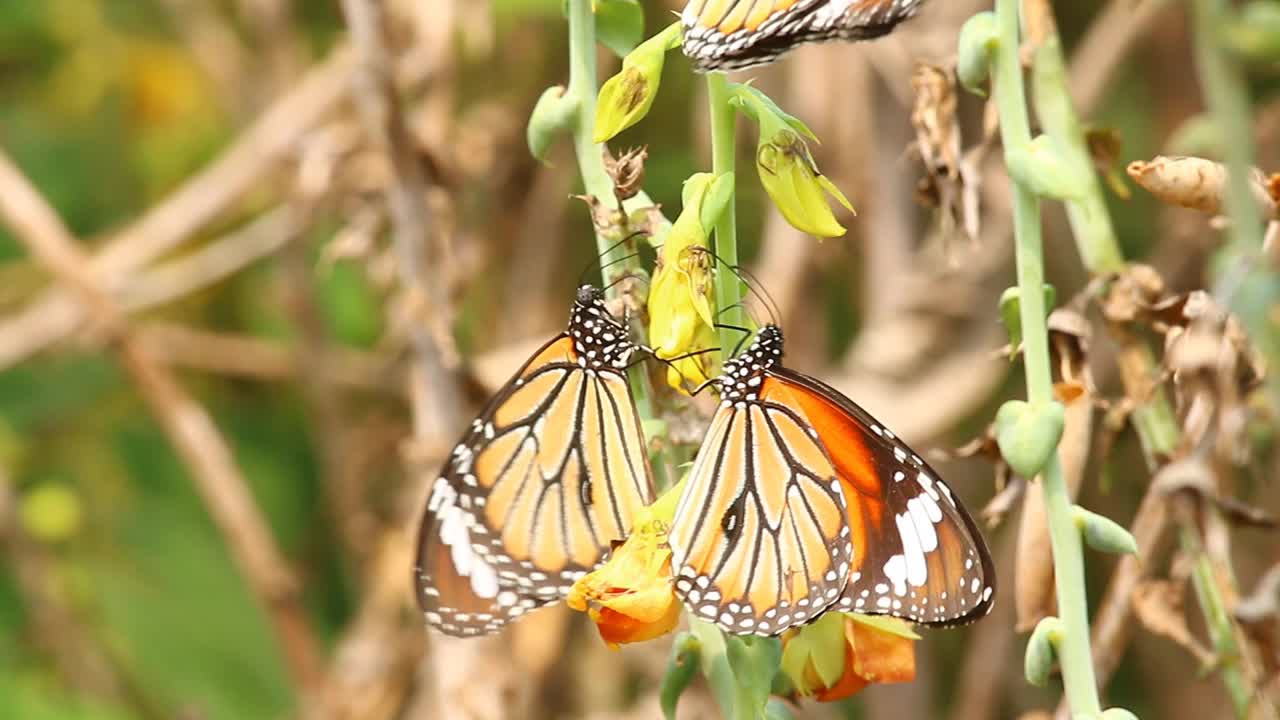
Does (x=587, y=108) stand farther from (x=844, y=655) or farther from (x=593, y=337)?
(x=844, y=655)

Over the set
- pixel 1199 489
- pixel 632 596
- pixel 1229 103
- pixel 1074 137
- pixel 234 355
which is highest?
pixel 1229 103

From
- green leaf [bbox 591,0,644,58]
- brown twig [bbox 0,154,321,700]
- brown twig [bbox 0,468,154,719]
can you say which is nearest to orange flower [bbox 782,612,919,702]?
green leaf [bbox 591,0,644,58]

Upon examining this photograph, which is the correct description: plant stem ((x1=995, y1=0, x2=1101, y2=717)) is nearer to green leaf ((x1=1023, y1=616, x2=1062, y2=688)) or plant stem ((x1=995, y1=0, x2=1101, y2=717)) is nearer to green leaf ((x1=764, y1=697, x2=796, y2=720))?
green leaf ((x1=1023, y1=616, x2=1062, y2=688))

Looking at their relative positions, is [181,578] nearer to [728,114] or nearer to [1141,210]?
[1141,210]

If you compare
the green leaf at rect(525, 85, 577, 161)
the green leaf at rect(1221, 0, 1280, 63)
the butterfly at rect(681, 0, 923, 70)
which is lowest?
the green leaf at rect(525, 85, 577, 161)

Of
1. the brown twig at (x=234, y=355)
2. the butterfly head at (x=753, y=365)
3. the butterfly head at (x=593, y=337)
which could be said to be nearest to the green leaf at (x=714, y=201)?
the butterfly head at (x=753, y=365)

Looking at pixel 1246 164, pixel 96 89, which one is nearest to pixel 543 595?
pixel 1246 164

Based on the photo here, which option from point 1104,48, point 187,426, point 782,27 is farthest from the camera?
point 187,426

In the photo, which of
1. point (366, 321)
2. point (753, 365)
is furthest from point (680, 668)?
point (366, 321)
